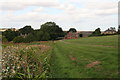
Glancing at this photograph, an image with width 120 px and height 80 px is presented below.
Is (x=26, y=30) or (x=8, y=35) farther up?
(x=26, y=30)

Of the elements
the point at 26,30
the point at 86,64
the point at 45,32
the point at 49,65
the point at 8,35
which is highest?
the point at 26,30

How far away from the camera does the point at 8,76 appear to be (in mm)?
→ 7285

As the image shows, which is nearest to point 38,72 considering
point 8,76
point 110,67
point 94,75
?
point 8,76

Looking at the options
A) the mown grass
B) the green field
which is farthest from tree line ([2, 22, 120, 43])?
the green field

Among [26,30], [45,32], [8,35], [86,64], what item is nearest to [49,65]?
[86,64]

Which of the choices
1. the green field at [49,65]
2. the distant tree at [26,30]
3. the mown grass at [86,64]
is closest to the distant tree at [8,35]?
the distant tree at [26,30]

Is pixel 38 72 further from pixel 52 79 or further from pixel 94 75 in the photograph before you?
pixel 94 75

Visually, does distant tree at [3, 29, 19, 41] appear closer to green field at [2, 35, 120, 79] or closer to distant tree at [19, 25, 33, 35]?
distant tree at [19, 25, 33, 35]

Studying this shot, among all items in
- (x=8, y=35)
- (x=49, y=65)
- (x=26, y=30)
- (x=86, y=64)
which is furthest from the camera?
(x=26, y=30)

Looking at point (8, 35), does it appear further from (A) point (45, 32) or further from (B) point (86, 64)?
(B) point (86, 64)

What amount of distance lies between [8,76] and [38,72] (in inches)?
52.0

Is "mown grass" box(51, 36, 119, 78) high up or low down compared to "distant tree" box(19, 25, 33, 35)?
down

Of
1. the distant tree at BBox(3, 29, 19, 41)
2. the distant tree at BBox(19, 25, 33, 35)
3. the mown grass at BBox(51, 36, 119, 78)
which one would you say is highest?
the distant tree at BBox(19, 25, 33, 35)

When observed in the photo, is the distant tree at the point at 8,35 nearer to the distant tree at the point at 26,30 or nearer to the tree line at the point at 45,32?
the tree line at the point at 45,32
